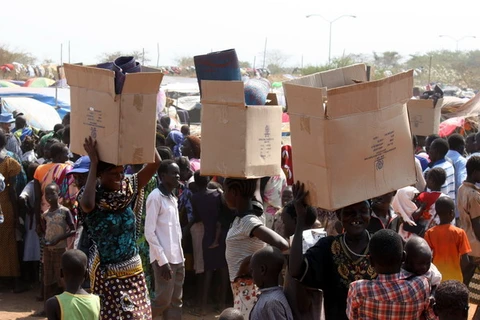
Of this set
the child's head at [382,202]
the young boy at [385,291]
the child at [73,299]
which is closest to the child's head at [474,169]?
the child's head at [382,202]

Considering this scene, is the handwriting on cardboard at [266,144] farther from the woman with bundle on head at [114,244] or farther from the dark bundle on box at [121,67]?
the dark bundle on box at [121,67]

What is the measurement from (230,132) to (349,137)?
1.24 meters

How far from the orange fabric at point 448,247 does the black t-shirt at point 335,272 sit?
2.76 metres

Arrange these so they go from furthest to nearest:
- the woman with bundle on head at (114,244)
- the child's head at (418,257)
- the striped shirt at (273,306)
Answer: the woman with bundle on head at (114,244)
the striped shirt at (273,306)
the child's head at (418,257)

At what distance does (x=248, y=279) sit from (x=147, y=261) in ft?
8.38

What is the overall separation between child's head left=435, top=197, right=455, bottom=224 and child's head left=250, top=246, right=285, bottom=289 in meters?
2.61

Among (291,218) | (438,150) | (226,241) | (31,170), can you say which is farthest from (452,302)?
(31,170)

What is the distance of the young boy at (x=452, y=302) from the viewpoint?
3697 millimetres

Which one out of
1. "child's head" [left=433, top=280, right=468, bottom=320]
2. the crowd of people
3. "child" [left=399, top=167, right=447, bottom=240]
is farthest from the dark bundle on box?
"child" [left=399, top=167, right=447, bottom=240]

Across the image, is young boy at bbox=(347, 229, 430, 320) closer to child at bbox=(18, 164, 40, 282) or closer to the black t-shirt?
the black t-shirt

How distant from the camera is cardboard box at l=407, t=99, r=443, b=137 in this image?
10189 mm

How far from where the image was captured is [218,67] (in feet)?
16.9

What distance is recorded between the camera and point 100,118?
15.2 ft

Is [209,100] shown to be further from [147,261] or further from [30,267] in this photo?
[30,267]
